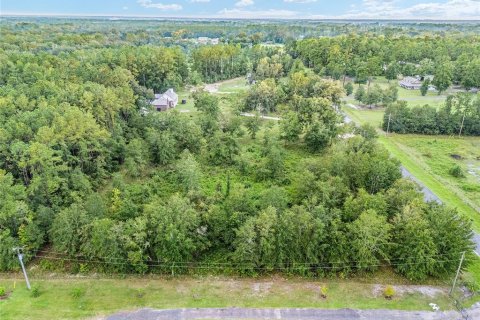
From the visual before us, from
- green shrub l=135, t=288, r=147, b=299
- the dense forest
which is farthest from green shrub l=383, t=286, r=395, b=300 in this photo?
green shrub l=135, t=288, r=147, b=299

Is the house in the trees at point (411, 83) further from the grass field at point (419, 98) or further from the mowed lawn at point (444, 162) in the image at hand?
the mowed lawn at point (444, 162)

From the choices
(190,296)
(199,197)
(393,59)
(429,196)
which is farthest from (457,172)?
(393,59)

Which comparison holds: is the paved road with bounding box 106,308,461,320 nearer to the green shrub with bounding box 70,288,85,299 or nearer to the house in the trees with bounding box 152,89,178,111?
the green shrub with bounding box 70,288,85,299

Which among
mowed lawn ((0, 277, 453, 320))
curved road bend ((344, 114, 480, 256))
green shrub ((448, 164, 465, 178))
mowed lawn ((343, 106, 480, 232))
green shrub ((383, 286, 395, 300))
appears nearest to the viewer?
mowed lawn ((0, 277, 453, 320))

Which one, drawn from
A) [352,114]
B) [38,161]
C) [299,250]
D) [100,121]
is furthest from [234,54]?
[299,250]

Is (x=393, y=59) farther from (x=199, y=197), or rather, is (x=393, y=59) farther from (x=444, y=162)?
(x=199, y=197)

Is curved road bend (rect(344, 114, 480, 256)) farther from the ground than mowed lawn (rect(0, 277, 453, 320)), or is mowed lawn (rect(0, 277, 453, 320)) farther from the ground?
mowed lawn (rect(0, 277, 453, 320))
